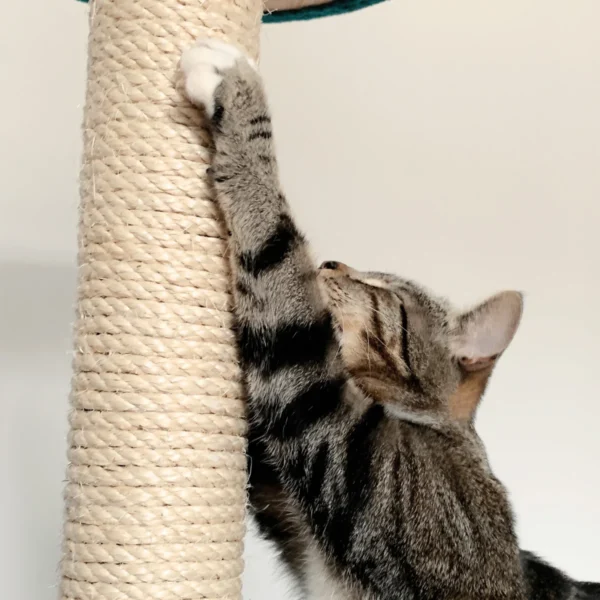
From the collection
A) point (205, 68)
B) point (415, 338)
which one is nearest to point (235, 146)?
point (205, 68)

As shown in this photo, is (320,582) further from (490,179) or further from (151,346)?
(490,179)

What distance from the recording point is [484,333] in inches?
37.6

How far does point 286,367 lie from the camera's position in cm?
70

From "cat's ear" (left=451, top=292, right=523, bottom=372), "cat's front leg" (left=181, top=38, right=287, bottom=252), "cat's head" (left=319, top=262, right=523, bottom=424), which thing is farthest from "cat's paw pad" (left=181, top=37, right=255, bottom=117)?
"cat's ear" (left=451, top=292, right=523, bottom=372)

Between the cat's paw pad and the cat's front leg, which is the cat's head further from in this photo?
the cat's paw pad

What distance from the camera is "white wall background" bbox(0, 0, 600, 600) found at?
61.5 inches

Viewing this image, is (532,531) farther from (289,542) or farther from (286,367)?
(286,367)

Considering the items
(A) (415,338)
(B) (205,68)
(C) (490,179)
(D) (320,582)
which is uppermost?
(C) (490,179)

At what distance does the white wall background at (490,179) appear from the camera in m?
1.56

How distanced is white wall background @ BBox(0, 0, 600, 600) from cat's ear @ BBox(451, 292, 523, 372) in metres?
0.63

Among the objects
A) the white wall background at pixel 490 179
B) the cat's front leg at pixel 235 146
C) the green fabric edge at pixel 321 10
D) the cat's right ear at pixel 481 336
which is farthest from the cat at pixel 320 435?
the white wall background at pixel 490 179

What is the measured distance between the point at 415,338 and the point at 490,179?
2.87ft

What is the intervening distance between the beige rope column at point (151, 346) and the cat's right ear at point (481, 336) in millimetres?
379

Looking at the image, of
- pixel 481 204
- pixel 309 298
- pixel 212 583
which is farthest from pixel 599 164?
pixel 212 583
